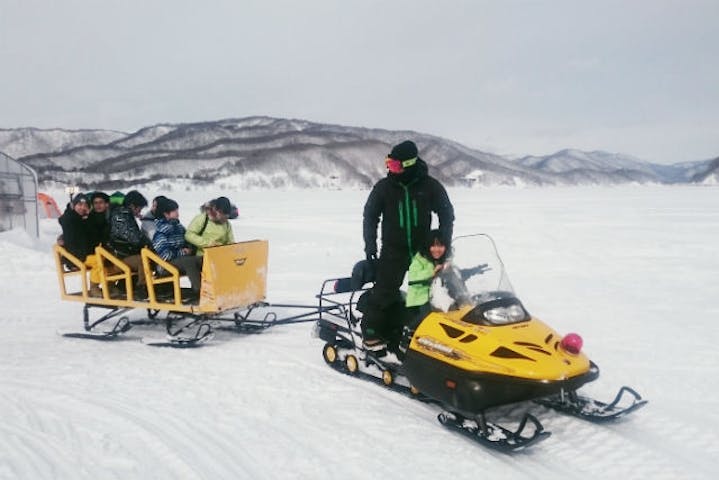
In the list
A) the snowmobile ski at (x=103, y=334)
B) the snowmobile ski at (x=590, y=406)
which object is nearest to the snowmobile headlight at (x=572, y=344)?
the snowmobile ski at (x=590, y=406)

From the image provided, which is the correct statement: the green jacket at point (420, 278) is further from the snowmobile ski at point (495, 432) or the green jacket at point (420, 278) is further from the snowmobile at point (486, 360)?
the snowmobile ski at point (495, 432)

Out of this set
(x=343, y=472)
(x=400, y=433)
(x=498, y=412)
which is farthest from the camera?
(x=498, y=412)

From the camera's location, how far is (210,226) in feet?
22.7

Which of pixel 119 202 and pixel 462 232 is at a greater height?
pixel 119 202

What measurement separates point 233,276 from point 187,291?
835 mm

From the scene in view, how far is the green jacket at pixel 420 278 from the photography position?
4.88 meters

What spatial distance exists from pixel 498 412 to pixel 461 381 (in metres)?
0.77

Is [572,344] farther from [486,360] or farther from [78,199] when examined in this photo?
[78,199]

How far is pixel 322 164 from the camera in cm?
15912

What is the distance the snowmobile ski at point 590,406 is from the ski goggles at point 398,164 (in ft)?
7.37

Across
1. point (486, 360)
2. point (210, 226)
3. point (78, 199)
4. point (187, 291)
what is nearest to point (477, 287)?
point (486, 360)

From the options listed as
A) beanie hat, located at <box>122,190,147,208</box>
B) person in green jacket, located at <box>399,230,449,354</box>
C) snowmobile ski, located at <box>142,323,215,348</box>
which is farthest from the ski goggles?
beanie hat, located at <box>122,190,147,208</box>

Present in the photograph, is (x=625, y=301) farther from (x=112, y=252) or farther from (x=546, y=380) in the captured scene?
(x=112, y=252)

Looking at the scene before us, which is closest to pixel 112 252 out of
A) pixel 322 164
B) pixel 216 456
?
pixel 216 456
